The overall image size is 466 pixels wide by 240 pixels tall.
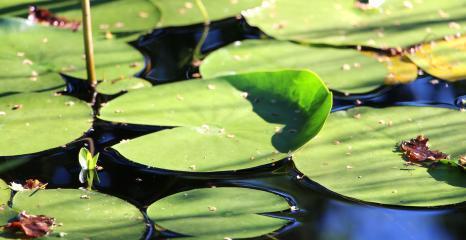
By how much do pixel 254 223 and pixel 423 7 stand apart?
1.40 m

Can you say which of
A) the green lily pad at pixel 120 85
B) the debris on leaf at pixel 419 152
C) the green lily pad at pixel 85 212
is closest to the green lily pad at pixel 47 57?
the green lily pad at pixel 120 85

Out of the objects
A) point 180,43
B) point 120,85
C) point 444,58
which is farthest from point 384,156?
point 180,43

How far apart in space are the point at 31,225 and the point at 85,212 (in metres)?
0.12

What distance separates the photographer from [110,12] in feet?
9.41

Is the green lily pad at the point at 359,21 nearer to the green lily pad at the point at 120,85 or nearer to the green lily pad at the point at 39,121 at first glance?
the green lily pad at the point at 120,85

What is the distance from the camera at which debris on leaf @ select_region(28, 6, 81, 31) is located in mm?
2773

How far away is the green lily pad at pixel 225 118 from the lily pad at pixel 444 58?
50 centimetres

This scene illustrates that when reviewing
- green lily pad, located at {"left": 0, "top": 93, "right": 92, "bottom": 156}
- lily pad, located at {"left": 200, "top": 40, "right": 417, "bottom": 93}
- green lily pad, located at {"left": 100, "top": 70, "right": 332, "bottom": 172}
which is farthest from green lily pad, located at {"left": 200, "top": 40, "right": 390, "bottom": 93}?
green lily pad, located at {"left": 0, "top": 93, "right": 92, "bottom": 156}

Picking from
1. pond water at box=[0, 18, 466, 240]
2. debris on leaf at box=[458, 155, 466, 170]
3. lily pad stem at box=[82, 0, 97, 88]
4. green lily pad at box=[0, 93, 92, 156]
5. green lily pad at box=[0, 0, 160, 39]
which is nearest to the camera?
pond water at box=[0, 18, 466, 240]

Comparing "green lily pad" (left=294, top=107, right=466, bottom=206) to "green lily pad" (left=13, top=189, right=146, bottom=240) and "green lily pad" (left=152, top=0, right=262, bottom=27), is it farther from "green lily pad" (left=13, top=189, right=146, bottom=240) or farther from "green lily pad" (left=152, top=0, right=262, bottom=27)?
"green lily pad" (left=152, top=0, right=262, bottom=27)

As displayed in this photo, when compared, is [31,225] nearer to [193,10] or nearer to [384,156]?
[384,156]

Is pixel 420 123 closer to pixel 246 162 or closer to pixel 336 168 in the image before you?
pixel 336 168

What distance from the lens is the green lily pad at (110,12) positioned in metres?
2.77

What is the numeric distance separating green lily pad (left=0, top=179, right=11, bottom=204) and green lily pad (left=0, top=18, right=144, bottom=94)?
50cm
